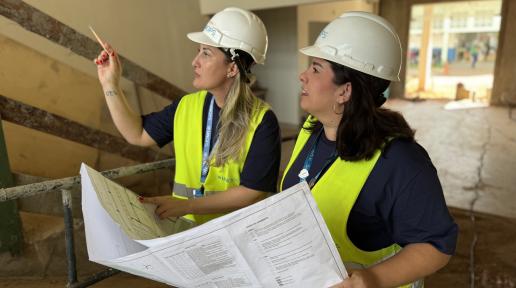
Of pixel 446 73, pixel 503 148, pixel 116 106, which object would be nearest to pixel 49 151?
pixel 116 106

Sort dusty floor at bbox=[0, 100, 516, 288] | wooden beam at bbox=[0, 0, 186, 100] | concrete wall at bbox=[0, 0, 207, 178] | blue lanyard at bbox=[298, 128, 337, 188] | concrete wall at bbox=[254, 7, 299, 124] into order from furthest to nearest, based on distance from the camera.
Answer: concrete wall at bbox=[254, 7, 299, 124] < concrete wall at bbox=[0, 0, 207, 178] < dusty floor at bbox=[0, 100, 516, 288] < wooden beam at bbox=[0, 0, 186, 100] < blue lanyard at bbox=[298, 128, 337, 188]

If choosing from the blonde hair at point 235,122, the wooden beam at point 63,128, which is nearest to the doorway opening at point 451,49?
the wooden beam at point 63,128

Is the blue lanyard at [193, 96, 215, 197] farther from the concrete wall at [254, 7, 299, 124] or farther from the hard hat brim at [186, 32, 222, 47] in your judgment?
the concrete wall at [254, 7, 299, 124]

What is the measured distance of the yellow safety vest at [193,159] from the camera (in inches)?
64.2

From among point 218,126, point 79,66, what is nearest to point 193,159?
point 218,126

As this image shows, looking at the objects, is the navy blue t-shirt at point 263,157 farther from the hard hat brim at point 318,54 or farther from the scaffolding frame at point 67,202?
the scaffolding frame at point 67,202

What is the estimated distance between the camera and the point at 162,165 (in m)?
1.69

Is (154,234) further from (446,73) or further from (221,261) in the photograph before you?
(446,73)

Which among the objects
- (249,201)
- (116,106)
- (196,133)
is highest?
(116,106)

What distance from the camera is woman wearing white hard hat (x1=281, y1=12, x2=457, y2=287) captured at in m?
0.95

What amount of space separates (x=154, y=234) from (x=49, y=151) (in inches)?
120

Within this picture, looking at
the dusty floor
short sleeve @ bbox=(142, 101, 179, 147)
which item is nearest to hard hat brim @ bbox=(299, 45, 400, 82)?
short sleeve @ bbox=(142, 101, 179, 147)

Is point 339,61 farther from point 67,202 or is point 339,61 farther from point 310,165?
point 67,202

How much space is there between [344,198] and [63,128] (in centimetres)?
243
